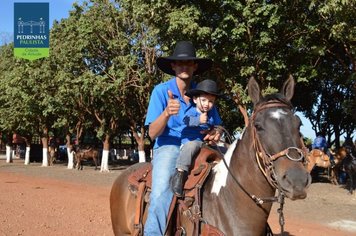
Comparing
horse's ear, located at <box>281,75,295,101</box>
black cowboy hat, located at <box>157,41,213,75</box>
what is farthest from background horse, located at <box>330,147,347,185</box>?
horse's ear, located at <box>281,75,295,101</box>

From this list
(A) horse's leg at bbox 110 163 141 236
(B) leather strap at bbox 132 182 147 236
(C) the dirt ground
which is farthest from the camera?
(C) the dirt ground

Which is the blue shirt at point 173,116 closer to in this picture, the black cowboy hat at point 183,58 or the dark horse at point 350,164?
the black cowboy hat at point 183,58

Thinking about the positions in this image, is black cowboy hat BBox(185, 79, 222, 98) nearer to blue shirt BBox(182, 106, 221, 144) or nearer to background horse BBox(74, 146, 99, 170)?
blue shirt BBox(182, 106, 221, 144)

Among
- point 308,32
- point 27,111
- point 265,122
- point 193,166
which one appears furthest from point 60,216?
point 27,111

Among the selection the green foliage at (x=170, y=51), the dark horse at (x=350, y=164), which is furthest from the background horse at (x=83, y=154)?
the dark horse at (x=350, y=164)

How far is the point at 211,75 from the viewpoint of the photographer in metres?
17.0

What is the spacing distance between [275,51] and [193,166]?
1299 centimetres

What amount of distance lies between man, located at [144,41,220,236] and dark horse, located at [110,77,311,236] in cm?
23

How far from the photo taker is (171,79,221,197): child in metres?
3.91

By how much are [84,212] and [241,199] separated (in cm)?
933

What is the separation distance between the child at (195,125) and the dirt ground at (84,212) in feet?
19.5

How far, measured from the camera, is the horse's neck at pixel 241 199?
3373 mm

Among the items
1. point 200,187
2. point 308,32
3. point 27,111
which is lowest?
point 200,187

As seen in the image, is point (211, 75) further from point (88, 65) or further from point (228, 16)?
point (88, 65)
